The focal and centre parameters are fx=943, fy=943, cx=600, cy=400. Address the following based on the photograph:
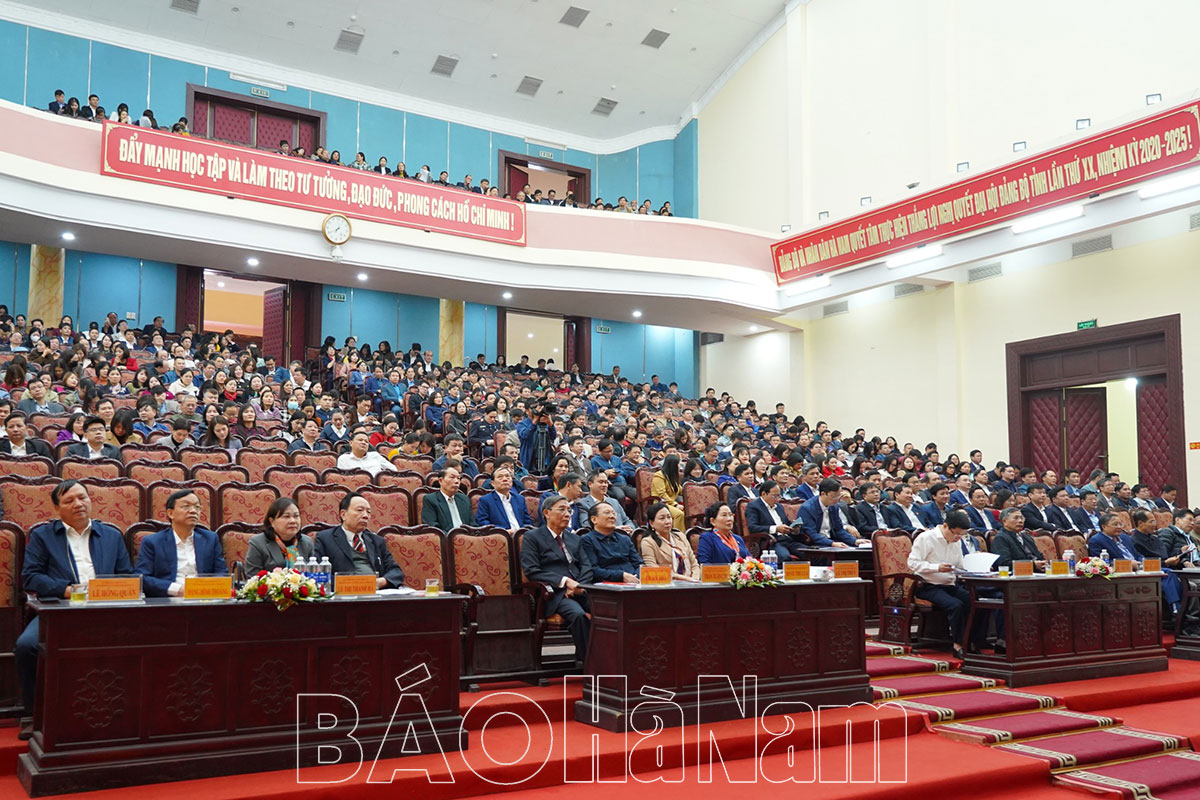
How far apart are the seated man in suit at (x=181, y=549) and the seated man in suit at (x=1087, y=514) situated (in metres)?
7.11

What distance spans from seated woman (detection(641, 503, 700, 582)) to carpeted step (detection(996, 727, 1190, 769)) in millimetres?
1666

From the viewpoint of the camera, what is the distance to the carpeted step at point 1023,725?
13.5ft

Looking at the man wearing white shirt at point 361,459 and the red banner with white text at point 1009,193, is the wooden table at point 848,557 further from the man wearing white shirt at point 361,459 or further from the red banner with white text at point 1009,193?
the red banner with white text at point 1009,193

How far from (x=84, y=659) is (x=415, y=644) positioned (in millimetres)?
1089

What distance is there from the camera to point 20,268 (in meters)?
11.7

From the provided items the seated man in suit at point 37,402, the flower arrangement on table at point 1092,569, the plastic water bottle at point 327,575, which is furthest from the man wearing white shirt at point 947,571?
the seated man in suit at point 37,402

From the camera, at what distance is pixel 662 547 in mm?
4840

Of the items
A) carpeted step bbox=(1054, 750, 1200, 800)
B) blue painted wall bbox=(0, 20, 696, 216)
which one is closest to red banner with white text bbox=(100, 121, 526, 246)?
blue painted wall bbox=(0, 20, 696, 216)

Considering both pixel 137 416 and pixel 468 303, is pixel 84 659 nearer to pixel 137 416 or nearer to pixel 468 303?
pixel 137 416

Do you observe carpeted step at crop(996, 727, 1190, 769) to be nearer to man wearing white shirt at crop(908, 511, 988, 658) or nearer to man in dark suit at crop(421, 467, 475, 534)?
man wearing white shirt at crop(908, 511, 988, 658)

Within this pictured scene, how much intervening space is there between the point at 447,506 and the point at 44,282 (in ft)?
30.2

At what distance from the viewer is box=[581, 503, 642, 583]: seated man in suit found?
15.2 ft

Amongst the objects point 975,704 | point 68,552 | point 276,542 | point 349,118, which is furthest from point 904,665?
point 349,118

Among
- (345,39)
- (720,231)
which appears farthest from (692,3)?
(345,39)
